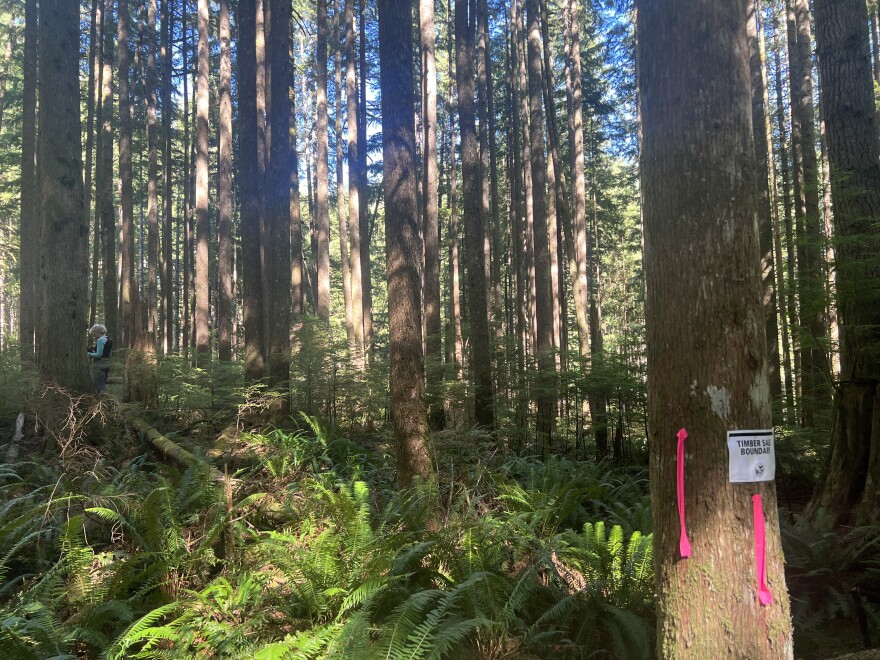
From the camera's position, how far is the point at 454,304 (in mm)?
20250

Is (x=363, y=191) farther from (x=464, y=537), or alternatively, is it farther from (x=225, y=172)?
(x=464, y=537)

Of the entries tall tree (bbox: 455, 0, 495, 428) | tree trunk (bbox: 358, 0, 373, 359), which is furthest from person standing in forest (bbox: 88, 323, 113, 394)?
tree trunk (bbox: 358, 0, 373, 359)

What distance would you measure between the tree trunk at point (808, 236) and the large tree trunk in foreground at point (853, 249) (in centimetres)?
34

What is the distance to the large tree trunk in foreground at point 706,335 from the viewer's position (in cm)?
221

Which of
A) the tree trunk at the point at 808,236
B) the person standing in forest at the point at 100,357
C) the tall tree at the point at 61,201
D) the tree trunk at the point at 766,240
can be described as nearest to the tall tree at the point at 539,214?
the tree trunk at the point at 766,240

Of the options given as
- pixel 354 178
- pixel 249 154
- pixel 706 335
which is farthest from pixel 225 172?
pixel 706 335

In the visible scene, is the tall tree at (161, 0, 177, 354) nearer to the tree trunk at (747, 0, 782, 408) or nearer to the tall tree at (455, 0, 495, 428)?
the tall tree at (455, 0, 495, 428)

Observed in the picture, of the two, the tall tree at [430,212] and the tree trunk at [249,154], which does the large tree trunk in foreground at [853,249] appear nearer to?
the tall tree at [430,212]

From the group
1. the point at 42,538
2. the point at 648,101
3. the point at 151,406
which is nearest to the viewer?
the point at 648,101

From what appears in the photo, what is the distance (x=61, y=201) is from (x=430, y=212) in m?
9.88

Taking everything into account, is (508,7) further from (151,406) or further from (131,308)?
(151,406)

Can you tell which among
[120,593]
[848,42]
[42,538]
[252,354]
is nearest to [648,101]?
[120,593]

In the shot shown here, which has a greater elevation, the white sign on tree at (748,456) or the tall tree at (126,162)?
the tall tree at (126,162)

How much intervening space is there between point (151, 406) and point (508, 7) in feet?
68.4
